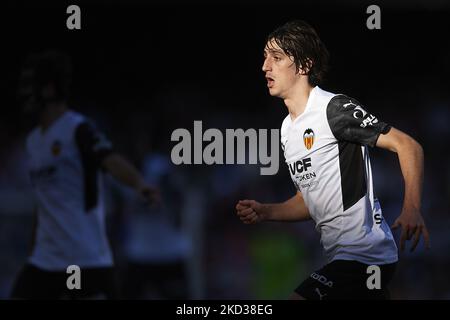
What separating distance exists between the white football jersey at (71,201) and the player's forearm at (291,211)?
5.54 feet

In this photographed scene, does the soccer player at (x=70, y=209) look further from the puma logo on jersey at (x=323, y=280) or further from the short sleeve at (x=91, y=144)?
the puma logo on jersey at (x=323, y=280)

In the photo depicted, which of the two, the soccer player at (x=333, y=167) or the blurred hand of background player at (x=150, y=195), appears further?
the blurred hand of background player at (x=150, y=195)

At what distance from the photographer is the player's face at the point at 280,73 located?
402cm

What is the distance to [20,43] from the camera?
11273 millimetres

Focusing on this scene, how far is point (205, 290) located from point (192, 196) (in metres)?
1.15

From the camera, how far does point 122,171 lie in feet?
17.3

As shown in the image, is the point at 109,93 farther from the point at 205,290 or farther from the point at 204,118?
the point at 205,290

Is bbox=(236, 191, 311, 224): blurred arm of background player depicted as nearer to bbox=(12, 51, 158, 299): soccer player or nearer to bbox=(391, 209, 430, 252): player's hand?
Result: bbox=(391, 209, 430, 252): player's hand

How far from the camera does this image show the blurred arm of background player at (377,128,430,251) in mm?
3254

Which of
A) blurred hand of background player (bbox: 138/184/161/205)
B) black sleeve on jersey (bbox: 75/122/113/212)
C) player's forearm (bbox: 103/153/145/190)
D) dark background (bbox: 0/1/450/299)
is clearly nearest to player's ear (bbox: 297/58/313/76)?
blurred hand of background player (bbox: 138/184/161/205)

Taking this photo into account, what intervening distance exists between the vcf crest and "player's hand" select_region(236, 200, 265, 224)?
386mm

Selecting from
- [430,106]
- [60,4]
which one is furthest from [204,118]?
[430,106]

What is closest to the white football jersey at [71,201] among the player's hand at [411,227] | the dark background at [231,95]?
the player's hand at [411,227]

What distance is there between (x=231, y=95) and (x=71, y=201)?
6288mm
